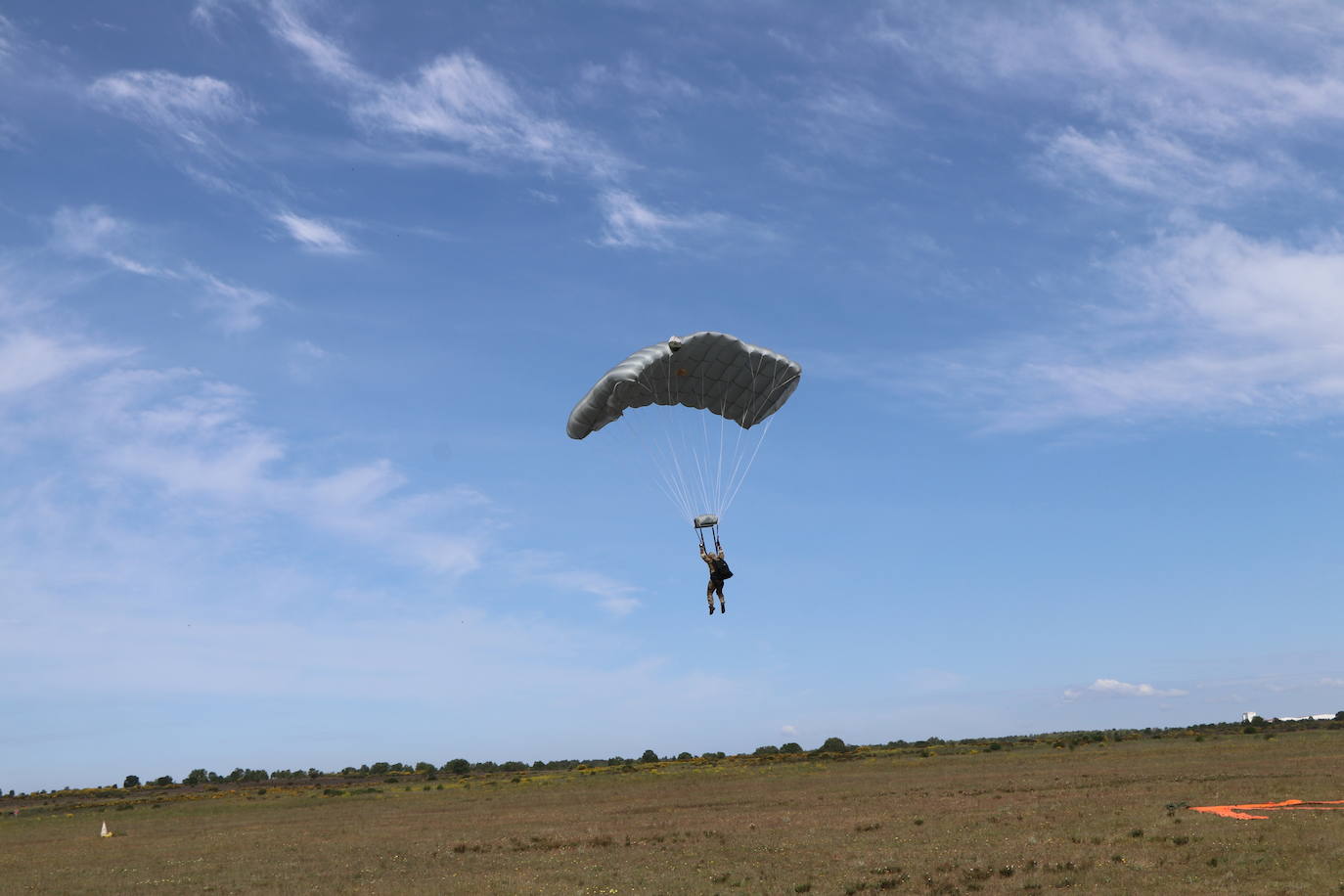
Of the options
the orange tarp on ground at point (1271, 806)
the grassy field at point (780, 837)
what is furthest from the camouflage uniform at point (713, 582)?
the orange tarp on ground at point (1271, 806)

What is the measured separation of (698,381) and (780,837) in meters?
12.9

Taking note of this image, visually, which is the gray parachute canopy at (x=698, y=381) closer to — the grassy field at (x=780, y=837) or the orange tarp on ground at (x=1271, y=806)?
the grassy field at (x=780, y=837)

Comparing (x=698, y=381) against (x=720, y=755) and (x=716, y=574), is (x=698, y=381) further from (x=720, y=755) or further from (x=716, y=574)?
(x=720, y=755)

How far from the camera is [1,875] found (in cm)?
2928

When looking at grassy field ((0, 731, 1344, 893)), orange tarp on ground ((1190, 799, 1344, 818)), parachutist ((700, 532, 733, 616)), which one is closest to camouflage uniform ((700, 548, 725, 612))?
parachutist ((700, 532, 733, 616))

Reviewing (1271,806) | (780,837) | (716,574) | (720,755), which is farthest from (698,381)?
(720,755)

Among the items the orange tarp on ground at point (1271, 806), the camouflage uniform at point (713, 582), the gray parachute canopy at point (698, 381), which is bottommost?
the orange tarp on ground at point (1271, 806)

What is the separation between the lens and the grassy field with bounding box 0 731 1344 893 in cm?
2066

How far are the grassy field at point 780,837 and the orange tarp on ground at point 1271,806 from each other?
2.46ft

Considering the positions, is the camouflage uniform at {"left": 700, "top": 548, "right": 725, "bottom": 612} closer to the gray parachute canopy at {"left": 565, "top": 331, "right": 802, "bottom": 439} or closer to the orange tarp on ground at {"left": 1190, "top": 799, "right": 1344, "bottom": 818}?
the gray parachute canopy at {"left": 565, "top": 331, "right": 802, "bottom": 439}

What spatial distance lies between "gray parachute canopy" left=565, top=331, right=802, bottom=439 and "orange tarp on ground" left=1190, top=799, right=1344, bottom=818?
16.1m

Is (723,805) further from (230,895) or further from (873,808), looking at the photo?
(230,895)

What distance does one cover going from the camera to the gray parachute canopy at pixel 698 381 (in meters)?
→ 27.8

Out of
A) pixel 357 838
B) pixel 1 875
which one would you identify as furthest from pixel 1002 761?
pixel 1 875
